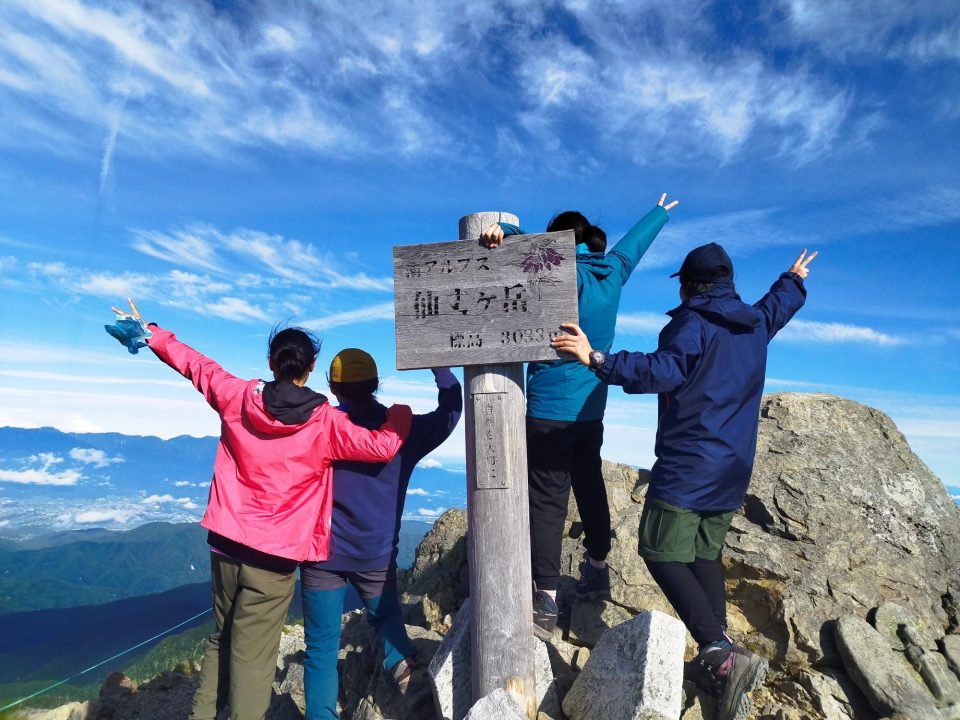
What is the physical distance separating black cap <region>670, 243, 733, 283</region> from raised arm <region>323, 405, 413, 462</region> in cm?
268

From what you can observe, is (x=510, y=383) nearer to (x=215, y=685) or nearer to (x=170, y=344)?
(x=170, y=344)

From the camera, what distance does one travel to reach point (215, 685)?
16.1 ft

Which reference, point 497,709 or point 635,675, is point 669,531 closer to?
point 635,675

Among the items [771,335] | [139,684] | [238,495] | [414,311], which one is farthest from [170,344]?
[139,684]

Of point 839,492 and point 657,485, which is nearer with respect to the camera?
point 657,485

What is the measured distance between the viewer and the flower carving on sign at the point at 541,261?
466cm

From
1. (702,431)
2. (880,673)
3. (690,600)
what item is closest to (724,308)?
(702,431)

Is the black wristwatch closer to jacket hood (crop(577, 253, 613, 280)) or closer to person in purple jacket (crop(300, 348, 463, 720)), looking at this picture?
jacket hood (crop(577, 253, 613, 280))

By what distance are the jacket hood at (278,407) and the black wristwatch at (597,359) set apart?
6.91 ft

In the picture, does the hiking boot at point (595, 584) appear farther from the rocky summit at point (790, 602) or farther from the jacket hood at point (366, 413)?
the jacket hood at point (366, 413)

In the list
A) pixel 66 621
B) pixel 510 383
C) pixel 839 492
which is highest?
pixel 510 383

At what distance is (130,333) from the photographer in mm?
5000

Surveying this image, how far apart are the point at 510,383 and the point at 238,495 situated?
88.4 inches

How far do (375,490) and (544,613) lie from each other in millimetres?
1961
